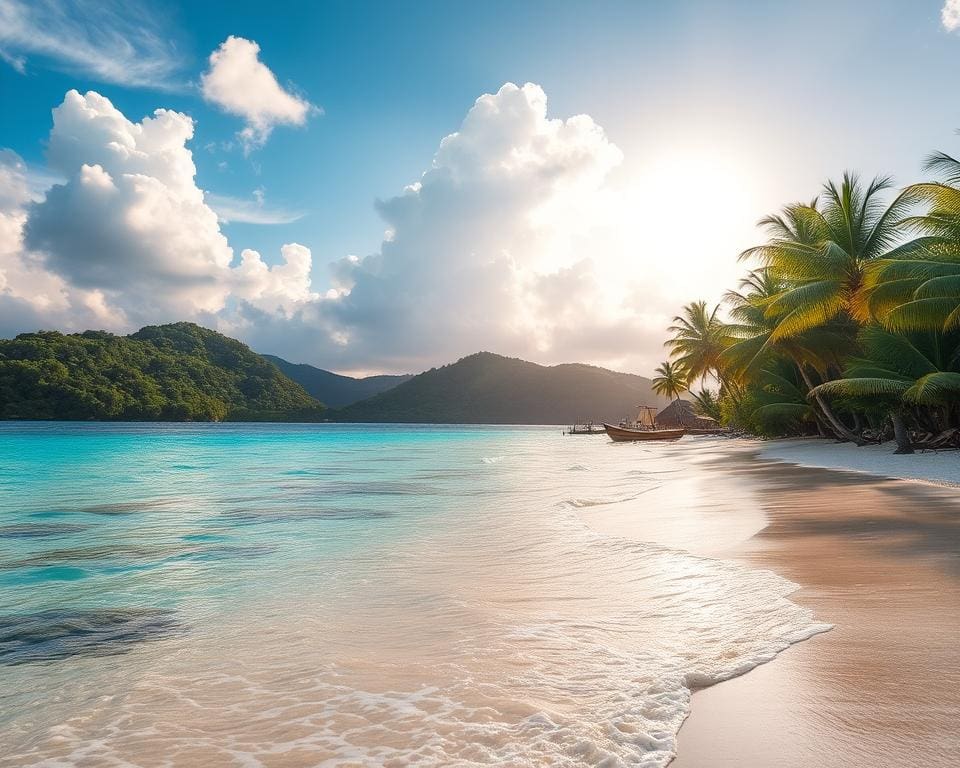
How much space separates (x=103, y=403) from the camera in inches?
4072

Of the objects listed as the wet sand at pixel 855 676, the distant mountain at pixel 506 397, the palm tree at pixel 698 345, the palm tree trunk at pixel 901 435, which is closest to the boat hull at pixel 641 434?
the palm tree at pixel 698 345

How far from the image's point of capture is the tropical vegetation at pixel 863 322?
59.1 ft

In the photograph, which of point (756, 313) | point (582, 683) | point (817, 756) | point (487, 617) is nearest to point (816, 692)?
point (817, 756)

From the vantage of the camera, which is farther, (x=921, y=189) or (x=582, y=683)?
(x=921, y=189)

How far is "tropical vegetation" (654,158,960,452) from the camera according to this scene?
59.1ft

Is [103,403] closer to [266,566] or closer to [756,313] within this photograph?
[756,313]

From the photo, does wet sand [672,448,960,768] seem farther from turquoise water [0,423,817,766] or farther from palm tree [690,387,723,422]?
palm tree [690,387,723,422]

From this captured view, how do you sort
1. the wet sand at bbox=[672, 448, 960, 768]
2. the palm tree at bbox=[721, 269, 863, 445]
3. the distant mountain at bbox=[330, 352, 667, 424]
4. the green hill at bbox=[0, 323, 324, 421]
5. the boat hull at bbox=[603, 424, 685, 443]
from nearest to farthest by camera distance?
the wet sand at bbox=[672, 448, 960, 768] < the palm tree at bbox=[721, 269, 863, 445] < the boat hull at bbox=[603, 424, 685, 443] < the green hill at bbox=[0, 323, 324, 421] < the distant mountain at bbox=[330, 352, 667, 424]

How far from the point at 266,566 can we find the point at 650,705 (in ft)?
19.0

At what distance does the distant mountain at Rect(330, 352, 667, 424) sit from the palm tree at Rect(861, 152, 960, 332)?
14933 centimetres

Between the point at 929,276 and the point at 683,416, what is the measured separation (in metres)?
61.0

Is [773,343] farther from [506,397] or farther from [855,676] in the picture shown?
[506,397]

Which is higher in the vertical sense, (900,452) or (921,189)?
(921,189)

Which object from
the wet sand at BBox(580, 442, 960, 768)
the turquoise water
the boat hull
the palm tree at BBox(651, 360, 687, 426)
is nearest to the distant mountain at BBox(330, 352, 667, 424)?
the palm tree at BBox(651, 360, 687, 426)
